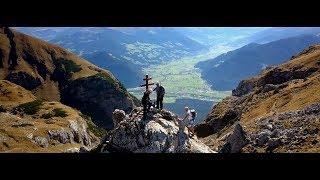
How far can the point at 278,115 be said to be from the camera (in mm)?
69000

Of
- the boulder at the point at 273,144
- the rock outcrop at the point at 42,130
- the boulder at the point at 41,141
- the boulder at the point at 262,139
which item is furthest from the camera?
the boulder at the point at 41,141

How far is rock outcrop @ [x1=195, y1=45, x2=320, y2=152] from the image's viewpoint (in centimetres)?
4478

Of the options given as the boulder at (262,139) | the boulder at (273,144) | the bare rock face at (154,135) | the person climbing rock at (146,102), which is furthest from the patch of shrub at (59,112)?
the person climbing rock at (146,102)

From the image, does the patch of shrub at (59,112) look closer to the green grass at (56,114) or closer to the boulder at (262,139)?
the green grass at (56,114)

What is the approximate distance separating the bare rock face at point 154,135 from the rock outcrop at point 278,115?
979cm

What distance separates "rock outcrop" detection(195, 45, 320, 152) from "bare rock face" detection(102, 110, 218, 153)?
9.79m

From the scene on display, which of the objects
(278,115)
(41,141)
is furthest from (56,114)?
(278,115)

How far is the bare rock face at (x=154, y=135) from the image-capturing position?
114 ft

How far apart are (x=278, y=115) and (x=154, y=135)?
3791 centimetres
